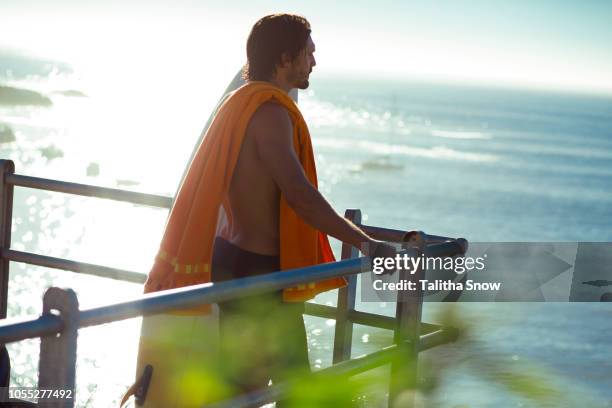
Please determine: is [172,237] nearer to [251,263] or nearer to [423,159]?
[251,263]

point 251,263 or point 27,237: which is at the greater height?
point 251,263

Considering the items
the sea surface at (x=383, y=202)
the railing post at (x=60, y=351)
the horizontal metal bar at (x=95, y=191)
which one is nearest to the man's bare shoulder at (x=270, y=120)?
the sea surface at (x=383, y=202)

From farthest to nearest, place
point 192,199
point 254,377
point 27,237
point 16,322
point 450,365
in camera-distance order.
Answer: point 27,237 → point 450,365 → point 254,377 → point 192,199 → point 16,322

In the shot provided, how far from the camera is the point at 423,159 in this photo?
124 m

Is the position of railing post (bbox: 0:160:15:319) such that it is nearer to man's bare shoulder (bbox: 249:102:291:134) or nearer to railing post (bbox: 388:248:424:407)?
man's bare shoulder (bbox: 249:102:291:134)

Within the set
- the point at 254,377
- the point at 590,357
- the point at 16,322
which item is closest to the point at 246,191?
the point at 254,377

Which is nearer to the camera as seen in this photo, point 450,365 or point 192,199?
point 192,199

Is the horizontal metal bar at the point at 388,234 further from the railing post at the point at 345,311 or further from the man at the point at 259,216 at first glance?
the man at the point at 259,216

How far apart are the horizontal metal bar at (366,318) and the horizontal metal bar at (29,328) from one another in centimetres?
156

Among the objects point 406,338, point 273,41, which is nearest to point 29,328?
point 273,41

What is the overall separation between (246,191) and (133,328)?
42.5 metres

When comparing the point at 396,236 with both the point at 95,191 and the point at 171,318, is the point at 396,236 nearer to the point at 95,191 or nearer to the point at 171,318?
the point at 171,318

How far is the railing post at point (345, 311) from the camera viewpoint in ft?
10.9

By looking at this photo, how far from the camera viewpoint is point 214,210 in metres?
2.64
